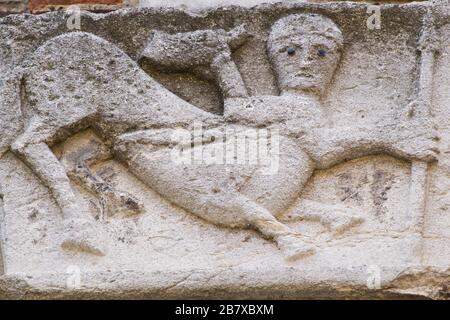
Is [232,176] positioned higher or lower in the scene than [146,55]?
lower

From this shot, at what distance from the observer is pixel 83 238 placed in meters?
3.01

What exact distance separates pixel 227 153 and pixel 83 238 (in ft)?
1.45

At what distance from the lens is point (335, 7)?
328 cm

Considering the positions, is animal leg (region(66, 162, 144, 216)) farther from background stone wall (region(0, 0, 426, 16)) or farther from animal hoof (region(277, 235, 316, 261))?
background stone wall (region(0, 0, 426, 16))

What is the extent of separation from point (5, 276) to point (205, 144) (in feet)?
2.05

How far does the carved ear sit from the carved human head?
7 centimetres

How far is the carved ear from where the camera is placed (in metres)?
3.25

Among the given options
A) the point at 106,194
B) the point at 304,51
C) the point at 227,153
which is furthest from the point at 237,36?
the point at 106,194

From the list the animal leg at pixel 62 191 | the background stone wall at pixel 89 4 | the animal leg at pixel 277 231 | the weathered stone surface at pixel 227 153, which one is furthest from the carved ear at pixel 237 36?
the animal leg at pixel 62 191

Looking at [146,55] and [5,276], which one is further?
[146,55]

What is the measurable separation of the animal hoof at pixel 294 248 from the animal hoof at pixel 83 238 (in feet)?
1.51

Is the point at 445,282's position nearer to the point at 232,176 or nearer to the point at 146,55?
the point at 232,176

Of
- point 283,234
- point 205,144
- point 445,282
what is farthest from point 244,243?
point 445,282

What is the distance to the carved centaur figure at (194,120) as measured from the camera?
3.05 m
